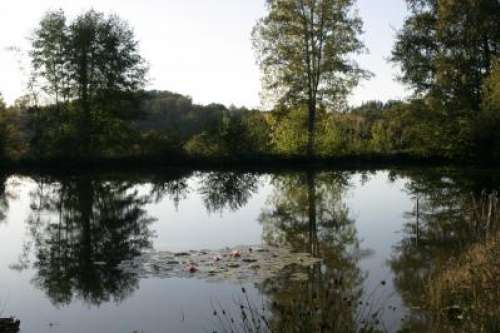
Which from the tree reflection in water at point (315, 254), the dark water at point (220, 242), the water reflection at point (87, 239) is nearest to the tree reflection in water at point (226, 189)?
the dark water at point (220, 242)

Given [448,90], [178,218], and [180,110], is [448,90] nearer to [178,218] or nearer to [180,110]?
[178,218]

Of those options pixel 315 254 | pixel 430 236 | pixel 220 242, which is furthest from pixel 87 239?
pixel 430 236

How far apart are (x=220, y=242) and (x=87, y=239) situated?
10.2 ft

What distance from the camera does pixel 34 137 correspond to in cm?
3581

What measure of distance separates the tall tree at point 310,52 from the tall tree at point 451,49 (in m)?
2.95

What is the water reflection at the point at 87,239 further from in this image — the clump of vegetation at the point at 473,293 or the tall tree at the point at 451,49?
the tall tree at the point at 451,49

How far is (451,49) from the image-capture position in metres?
31.5

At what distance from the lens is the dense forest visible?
30.9 metres

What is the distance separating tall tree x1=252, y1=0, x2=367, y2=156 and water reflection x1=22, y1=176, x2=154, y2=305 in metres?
14.8

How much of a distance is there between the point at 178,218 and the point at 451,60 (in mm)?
21090

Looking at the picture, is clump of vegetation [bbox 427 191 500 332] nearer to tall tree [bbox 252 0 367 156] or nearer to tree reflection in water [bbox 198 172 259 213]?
tree reflection in water [bbox 198 172 259 213]

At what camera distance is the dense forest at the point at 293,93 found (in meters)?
30.9

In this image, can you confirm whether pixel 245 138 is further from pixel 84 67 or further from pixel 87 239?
pixel 87 239

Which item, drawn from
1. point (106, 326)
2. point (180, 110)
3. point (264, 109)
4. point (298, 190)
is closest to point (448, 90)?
point (264, 109)
